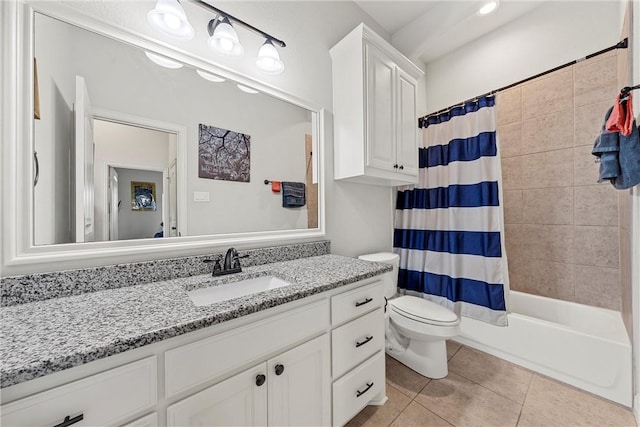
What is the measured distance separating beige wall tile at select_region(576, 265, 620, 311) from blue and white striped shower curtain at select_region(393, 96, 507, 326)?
2.52 feet

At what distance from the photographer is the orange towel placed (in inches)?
44.4

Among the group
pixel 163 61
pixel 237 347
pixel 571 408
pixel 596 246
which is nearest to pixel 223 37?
pixel 163 61

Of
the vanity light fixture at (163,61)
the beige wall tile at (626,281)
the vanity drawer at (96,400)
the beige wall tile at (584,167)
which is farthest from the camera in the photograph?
the beige wall tile at (584,167)

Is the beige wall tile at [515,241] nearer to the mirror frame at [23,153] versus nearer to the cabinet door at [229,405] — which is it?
the cabinet door at [229,405]

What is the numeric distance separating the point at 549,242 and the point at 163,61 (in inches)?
121

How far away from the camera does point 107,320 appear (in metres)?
0.68

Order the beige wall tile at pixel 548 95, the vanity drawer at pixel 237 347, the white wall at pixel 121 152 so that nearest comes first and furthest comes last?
the vanity drawer at pixel 237 347
the white wall at pixel 121 152
the beige wall tile at pixel 548 95

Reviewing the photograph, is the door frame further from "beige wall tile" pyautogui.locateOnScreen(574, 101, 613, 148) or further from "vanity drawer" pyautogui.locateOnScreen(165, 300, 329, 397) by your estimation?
"beige wall tile" pyautogui.locateOnScreen(574, 101, 613, 148)

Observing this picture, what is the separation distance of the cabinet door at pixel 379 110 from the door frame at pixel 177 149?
109 centimetres

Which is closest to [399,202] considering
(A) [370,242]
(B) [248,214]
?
(A) [370,242]

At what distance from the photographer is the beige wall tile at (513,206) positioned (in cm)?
224

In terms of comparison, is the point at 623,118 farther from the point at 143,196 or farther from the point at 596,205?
the point at 143,196

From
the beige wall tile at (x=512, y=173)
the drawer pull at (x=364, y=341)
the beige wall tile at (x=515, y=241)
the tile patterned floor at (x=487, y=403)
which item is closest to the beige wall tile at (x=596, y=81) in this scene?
the beige wall tile at (x=512, y=173)

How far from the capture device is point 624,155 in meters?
1.16
